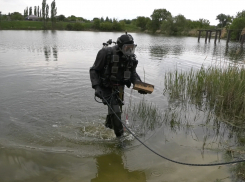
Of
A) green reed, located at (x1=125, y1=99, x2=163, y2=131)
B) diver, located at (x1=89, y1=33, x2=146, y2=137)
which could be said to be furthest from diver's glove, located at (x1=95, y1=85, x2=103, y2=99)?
green reed, located at (x1=125, y1=99, x2=163, y2=131)

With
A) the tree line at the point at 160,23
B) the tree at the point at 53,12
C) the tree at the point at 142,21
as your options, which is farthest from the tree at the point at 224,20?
the tree at the point at 53,12

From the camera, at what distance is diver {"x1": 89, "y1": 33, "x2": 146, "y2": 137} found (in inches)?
153

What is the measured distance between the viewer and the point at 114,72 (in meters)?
3.91

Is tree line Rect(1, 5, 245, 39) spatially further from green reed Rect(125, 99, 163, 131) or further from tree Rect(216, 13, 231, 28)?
green reed Rect(125, 99, 163, 131)

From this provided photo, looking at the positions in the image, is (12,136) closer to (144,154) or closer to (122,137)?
(122,137)

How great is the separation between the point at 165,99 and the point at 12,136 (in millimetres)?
4746

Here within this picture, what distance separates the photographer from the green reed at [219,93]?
17.9 feet

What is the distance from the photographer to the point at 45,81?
8.84 m

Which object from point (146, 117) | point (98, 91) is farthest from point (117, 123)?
point (146, 117)

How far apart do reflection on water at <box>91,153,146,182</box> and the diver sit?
641 mm

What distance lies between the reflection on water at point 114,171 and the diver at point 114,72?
0.64 meters

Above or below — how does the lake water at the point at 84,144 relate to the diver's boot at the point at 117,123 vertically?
below

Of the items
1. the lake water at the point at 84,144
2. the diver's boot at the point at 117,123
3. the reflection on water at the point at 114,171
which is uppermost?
the diver's boot at the point at 117,123

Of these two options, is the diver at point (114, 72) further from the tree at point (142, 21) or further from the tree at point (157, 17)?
the tree at point (142, 21)
